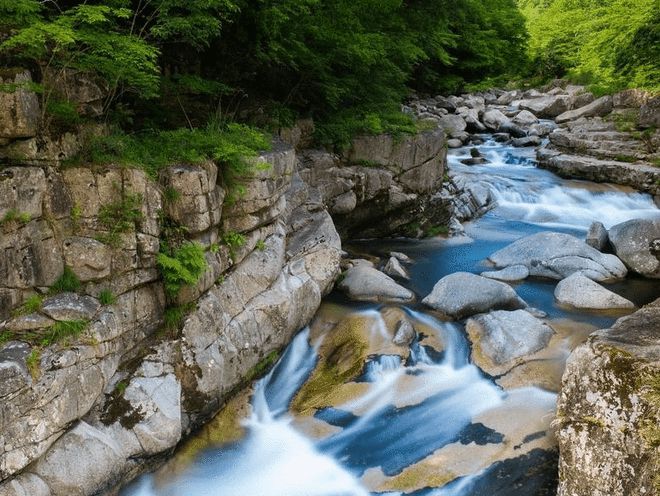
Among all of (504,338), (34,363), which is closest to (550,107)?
(504,338)

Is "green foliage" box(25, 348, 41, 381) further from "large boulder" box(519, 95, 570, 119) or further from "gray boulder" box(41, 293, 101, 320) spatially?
"large boulder" box(519, 95, 570, 119)

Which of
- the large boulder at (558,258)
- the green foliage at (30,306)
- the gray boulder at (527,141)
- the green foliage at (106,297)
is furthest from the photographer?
the gray boulder at (527,141)

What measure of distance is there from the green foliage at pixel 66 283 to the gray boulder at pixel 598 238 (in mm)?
10418

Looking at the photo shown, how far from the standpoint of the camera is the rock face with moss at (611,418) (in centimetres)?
480

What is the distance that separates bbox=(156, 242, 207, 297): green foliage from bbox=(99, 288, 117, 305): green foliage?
657mm

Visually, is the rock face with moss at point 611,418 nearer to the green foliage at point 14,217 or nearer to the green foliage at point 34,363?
the green foliage at point 34,363

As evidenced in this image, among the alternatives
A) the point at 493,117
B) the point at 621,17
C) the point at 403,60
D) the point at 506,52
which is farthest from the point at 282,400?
the point at 506,52

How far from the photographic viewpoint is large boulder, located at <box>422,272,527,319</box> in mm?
9117

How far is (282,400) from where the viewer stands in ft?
24.7

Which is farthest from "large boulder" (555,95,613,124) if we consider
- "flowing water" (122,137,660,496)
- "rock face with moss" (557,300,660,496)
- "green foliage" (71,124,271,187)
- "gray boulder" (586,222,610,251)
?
"rock face with moss" (557,300,660,496)

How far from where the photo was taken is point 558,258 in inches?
435

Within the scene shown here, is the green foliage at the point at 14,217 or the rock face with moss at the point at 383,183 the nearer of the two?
the green foliage at the point at 14,217

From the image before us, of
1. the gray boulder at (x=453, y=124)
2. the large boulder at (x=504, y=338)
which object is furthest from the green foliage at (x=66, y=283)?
the gray boulder at (x=453, y=124)

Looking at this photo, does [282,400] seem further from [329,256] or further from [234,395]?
[329,256]
